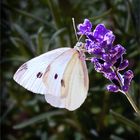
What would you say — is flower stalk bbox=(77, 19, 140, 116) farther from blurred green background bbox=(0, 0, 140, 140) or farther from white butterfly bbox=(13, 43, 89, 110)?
blurred green background bbox=(0, 0, 140, 140)

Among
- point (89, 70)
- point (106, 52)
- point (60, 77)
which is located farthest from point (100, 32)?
point (89, 70)

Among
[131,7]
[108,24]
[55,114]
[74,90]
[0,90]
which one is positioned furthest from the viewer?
[0,90]

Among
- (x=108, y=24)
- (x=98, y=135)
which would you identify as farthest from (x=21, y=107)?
(x=108, y=24)

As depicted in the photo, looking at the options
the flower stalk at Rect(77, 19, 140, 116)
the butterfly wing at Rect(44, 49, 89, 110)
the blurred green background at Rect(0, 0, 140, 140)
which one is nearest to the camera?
the flower stalk at Rect(77, 19, 140, 116)

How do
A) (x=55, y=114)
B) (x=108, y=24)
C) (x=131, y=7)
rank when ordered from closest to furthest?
1. (x=131, y=7)
2. (x=55, y=114)
3. (x=108, y=24)

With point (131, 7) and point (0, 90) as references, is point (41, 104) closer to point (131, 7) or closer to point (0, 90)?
point (0, 90)

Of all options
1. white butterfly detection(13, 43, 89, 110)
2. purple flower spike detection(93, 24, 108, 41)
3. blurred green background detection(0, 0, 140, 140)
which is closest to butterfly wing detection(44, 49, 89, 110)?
white butterfly detection(13, 43, 89, 110)

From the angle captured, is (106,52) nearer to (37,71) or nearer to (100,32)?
(100,32)
